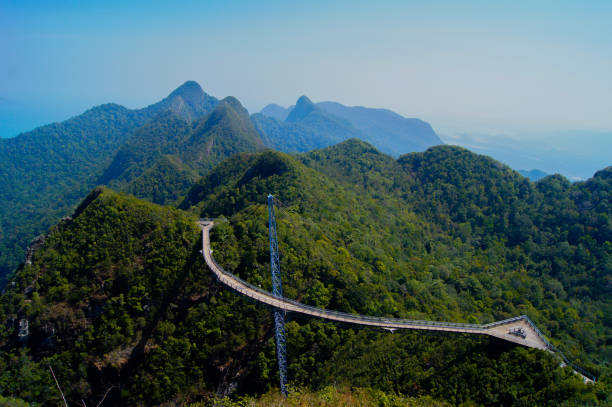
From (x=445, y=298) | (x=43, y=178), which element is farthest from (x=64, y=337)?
(x=43, y=178)

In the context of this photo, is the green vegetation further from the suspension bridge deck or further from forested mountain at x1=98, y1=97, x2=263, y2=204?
forested mountain at x1=98, y1=97, x2=263, y2=204

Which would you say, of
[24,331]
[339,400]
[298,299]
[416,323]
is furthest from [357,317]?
[24,331]

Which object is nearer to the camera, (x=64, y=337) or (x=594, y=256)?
(x=64, y=337)

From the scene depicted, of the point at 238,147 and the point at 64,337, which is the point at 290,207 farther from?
the point at 238,147

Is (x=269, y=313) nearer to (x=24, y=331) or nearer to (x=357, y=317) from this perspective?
(x=357, y=317)

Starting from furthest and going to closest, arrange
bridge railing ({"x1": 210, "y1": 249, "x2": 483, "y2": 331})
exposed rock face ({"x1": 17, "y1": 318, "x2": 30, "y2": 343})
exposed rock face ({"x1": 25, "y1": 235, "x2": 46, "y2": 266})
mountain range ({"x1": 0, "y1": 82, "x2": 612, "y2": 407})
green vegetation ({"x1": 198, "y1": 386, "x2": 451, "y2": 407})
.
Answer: exposed rock face ({"x1": 25, "y1": 235, "x2": 46, "y2": 266}) → exposed rock face ({"x1": 17, "y1": 318, "x2": 30, "y2": 343}) → bridge railing ({"x1": 210, "y1": 249, "x2": 483, "y2": 331}) → mountain range ({"x1": 0, "y1": 82, "x2": 612, "y2": 407}) → green vegetation ({"x1": 198, "y1": 386, "x2": 451, "y2": 407})

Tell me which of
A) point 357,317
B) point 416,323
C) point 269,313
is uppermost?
point 357,317

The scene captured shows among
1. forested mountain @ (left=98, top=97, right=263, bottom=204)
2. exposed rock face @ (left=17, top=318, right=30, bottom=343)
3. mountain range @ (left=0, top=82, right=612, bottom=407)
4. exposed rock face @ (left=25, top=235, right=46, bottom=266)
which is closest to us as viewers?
mountain range @ (left=0, top=82, right=612, bottom=407)

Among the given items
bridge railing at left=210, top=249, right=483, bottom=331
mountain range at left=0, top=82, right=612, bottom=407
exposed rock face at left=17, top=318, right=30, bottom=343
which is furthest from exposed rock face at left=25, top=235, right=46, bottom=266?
bridge railing at left=210, top=249, right=483, bottom=331
